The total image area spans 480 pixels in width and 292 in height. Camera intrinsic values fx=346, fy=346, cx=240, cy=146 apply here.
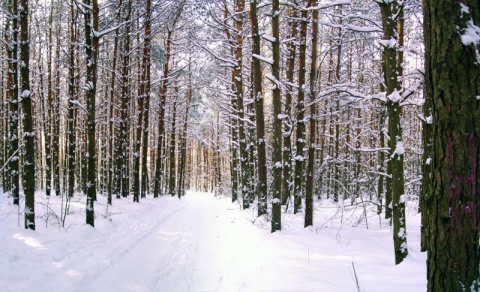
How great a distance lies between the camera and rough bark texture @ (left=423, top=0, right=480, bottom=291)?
2430 mm

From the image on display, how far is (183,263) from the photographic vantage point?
7.19 metres

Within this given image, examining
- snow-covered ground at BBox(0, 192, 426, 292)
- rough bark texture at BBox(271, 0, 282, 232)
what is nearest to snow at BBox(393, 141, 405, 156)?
snow-covered ground at BBox(0, 192, 426, 292)

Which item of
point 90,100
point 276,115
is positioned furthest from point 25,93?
point 276,115

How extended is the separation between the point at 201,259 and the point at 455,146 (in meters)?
6.06

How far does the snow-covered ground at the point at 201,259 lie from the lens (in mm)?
5109

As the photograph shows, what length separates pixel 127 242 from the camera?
29.4 ft

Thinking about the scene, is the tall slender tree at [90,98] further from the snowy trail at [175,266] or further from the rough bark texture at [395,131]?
the rough bark texture at [395,131]

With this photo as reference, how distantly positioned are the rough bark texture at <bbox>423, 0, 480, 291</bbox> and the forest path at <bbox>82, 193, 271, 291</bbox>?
3.56 m

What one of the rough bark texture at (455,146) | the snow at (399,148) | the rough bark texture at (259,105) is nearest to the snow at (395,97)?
the snow at (399,148)

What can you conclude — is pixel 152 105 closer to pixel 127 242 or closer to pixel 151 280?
pixel 127 242

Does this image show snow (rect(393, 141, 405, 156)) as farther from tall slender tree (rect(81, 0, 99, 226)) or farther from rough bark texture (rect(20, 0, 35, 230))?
tall slender tree (rect(81, 0, 99, 226))

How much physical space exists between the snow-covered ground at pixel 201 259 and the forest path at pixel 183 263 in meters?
0.02

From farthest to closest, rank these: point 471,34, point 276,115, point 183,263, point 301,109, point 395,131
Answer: point 301,109, point 276,115, point 183,263, point 395,131, point 471,34

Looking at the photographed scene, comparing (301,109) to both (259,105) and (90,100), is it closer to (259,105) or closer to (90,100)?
(259,105)
